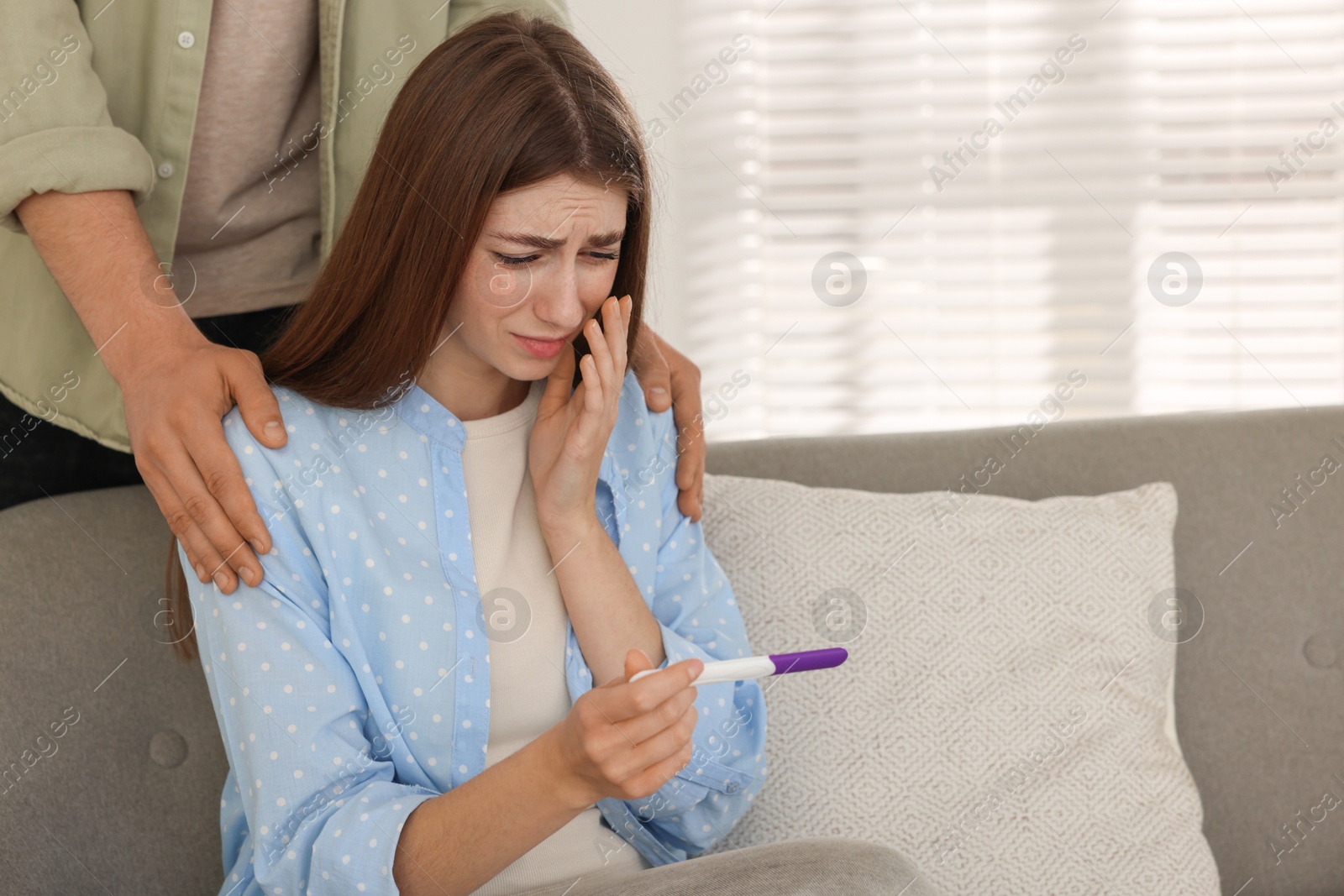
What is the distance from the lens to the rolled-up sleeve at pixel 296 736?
900mm

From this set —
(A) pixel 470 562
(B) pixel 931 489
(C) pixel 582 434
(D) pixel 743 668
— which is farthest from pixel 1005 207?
(D) pixel 743 668

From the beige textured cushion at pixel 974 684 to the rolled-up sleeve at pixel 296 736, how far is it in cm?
46

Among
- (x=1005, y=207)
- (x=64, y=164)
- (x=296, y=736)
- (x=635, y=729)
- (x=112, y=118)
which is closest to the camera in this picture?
(x=635, y=729)

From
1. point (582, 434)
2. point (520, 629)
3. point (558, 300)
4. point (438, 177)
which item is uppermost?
point (438, 177)

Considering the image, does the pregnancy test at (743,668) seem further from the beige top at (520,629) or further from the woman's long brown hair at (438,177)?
the woman's long brown hair at (438,177)

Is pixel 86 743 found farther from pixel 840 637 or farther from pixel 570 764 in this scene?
pixel 840 637

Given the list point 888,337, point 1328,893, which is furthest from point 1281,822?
point 888,337

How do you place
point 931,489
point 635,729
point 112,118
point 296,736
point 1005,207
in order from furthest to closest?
point 1005,207
point 931,489
point 112,118
point 296,736
point 635,729

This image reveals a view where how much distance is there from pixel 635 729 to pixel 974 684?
0.57 metres

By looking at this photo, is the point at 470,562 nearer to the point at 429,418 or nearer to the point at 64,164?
the point at 429,418

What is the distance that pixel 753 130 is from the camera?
7.06 ft

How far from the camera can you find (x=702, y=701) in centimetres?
110

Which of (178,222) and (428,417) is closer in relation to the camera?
(428,417)

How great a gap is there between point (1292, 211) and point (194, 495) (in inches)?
83.0
